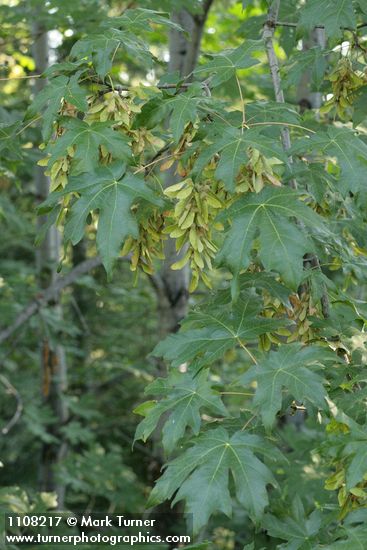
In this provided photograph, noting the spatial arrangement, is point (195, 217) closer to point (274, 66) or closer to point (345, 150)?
point (345, 150)

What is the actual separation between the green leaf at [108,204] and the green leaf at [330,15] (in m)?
0.81

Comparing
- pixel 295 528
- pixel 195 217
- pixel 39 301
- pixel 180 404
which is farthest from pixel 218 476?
pixel 39 301

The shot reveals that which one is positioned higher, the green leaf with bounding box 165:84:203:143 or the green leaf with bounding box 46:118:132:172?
the green leaf with bounding box 165:84:203:143

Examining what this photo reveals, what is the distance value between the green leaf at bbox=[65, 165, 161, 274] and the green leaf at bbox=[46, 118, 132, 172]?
0.11 ft

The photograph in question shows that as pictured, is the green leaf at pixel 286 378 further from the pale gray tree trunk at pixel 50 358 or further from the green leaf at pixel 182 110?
the pale gray tree trunk at pixel 50 358

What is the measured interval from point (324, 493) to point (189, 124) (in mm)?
2033

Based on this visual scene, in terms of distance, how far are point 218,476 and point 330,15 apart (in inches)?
55.6

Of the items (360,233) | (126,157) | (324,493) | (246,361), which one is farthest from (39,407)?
(126,157)

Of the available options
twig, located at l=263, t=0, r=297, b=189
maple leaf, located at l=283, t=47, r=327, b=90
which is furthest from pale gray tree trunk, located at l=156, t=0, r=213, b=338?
twig, located at l=263, t=0, r=297, b=189

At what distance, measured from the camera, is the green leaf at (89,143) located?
1.96m

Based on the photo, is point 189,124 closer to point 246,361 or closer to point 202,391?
point 202,391

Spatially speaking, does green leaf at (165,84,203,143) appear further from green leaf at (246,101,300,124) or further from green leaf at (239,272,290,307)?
green leaf at (239,272,290,307)

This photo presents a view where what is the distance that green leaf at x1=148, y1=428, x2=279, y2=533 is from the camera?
172cm

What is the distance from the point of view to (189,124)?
6.56 feet
